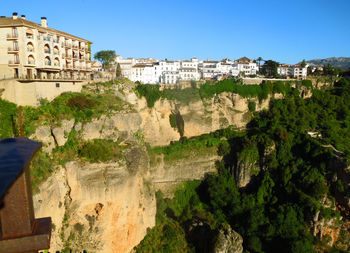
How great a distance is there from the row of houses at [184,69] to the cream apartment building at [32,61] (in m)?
25.3

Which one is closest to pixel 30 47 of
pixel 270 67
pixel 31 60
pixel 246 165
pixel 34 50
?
pixel 34 50

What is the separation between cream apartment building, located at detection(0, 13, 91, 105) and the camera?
19.7 metres

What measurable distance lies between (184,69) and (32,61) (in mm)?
36538

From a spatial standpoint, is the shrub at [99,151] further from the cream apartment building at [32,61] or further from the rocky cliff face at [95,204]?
the cream apartment building at [32,61]

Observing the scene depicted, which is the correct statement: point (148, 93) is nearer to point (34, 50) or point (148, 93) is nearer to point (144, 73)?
point (34, 50)

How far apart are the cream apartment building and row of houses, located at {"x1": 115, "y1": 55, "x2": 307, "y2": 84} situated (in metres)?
25.3

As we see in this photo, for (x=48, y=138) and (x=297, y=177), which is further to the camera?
(x=297, y=177)

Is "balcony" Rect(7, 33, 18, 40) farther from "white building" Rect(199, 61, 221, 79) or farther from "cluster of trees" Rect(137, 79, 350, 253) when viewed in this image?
"white building" Rect(199, 61, 221, 79)

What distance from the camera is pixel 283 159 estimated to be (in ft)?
92.3

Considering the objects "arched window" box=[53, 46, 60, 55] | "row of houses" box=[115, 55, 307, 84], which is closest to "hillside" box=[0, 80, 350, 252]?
"arched window" box=[53, 46, 60, 55]

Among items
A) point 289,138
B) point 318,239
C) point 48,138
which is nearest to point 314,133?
point 289,138

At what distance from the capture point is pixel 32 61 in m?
22.0

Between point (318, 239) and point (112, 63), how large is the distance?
42.2 metres

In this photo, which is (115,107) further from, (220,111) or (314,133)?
(314,133)
